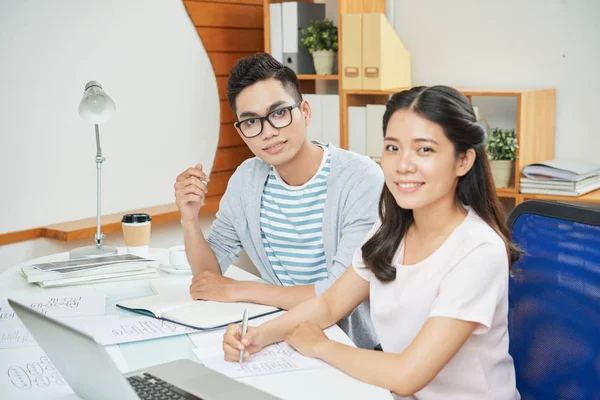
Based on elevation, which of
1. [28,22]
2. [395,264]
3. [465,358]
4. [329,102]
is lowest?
[465,358]

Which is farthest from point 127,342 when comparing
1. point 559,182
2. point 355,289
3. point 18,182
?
point 559,182

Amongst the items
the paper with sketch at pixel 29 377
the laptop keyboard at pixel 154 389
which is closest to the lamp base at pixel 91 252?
the paper with sketch at pixel 29 377

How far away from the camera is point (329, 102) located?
3.60 meters

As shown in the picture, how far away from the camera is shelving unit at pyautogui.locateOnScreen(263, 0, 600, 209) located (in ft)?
10.2

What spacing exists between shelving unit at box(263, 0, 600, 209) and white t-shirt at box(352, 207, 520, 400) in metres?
1.75

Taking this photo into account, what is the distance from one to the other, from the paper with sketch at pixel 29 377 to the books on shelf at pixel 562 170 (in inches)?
87.6

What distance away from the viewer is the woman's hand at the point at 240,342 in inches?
53.1

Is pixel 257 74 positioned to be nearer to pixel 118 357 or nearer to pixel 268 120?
pixel 268 120

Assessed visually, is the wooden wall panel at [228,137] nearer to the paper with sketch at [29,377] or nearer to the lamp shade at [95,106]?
the lamp shade at [95,106]

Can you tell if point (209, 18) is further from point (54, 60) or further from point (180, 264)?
point (180, 264)

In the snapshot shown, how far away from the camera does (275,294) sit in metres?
1.69

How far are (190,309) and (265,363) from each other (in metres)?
0.35

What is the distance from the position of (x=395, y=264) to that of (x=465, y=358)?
226 millimetres

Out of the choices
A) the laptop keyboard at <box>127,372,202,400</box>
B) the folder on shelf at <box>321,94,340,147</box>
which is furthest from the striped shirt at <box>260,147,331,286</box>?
the folder on shelf at <box>321,94,340,147</box>
